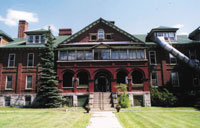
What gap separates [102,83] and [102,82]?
15 centimetres

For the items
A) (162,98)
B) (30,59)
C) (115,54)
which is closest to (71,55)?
(115,54)

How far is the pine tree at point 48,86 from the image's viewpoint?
18.9 metres

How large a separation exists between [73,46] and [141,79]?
11.4 metres

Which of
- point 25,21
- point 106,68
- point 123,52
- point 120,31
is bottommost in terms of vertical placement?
point 106,68

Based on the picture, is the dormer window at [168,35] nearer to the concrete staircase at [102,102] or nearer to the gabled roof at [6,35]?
the concrete staircase at [102,102]

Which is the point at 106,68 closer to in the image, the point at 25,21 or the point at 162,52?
the point at 162,52

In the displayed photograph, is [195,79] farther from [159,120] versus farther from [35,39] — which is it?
[35,39]

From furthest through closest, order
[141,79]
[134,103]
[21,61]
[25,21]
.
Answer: [25,21]
[21,61]
[141,79]
[134,103]

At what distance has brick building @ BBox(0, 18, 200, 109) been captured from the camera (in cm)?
2068

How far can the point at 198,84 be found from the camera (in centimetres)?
2211

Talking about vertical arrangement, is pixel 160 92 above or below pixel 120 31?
below

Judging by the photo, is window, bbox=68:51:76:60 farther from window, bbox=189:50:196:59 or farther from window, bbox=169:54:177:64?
window, bbox=189:50:196:59

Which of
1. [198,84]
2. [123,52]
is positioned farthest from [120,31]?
[198,84]

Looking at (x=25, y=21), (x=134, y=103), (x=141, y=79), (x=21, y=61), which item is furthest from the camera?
(x=25, y=21)
